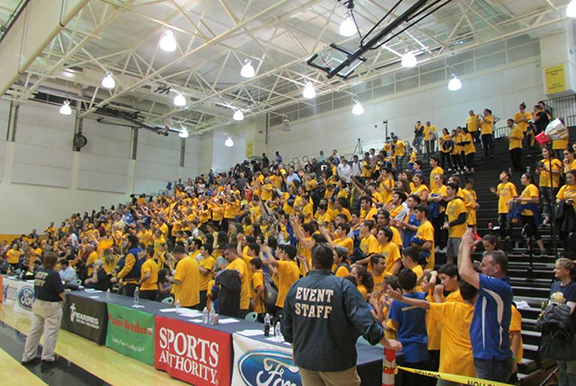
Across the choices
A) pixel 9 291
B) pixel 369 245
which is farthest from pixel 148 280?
pixel 9 291

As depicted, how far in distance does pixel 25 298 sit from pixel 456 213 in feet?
31.5

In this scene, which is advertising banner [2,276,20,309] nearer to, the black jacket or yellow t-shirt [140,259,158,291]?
yellow t-shirt [140,259,158,291]

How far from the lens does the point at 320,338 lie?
9.05 feet

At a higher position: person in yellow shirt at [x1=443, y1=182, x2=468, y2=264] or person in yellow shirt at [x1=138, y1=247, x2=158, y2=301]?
person in yellow shirt at [x1=443, y1=182, x2=468, y2=264]

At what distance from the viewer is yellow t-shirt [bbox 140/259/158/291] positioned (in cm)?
749

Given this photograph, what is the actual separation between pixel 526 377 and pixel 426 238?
214 centimetres

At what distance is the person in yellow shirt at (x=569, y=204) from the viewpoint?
644cm

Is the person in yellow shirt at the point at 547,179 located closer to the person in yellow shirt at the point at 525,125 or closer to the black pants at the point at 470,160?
the person in yellow shirt at the point at 525,125

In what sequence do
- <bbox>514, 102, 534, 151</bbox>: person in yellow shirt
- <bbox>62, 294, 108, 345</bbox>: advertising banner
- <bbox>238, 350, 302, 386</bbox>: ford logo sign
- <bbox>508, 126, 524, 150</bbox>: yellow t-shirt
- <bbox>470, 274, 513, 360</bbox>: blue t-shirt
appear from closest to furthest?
<bbox>470, 274, 513, 360</bbox>: blue t-shirt → <bbox>238, 350, 302, 386</bbox>: ford logo sign → <bbox>62, 294, 108, 345</bbox>: advertising banner → <bbox>508, 126, 524, 150</bbox>: yellow t-shirt → <bbox>514, 102, 534, 151</bbox>: person in yellow shirt

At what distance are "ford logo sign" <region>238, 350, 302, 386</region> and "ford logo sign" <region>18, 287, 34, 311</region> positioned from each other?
7.76 meters

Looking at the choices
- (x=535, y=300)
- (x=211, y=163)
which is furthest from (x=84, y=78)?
(x=535, y=300)

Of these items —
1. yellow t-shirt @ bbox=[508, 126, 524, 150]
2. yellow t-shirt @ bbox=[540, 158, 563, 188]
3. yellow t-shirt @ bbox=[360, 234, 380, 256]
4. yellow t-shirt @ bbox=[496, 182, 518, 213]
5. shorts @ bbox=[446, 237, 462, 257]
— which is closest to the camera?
yellow t-shirt @ bbox=[360, 234, 380, 256]

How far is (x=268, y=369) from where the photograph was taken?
12.7 ft

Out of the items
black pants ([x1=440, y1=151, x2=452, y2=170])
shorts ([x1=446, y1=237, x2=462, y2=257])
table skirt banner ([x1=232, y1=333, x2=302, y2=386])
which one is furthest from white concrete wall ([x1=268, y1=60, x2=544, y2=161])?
table skirt banner ([x1=232, y1=333, x2=302, y2=386])
